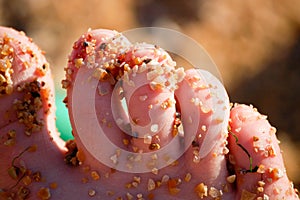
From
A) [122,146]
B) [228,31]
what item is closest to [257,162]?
[122,146]

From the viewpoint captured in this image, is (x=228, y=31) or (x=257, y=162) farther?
(x=228, y=31)

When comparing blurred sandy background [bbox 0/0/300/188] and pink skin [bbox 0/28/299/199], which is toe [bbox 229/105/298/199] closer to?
pink skin [bbox 0/28/299/199]

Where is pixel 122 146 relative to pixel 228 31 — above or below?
below

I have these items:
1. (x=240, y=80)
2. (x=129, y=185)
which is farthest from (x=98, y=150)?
(x=240, y=80)

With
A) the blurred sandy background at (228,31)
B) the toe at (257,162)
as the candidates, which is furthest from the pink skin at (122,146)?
the blurred sandy background at (228,31)

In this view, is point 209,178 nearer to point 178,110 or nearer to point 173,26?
point 178,110

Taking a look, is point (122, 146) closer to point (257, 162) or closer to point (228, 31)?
point (257, 162)

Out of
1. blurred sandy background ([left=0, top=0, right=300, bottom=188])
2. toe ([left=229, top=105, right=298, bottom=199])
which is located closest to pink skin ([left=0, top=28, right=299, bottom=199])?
toe ([left=229, top=105, right=298, bottom=199])
